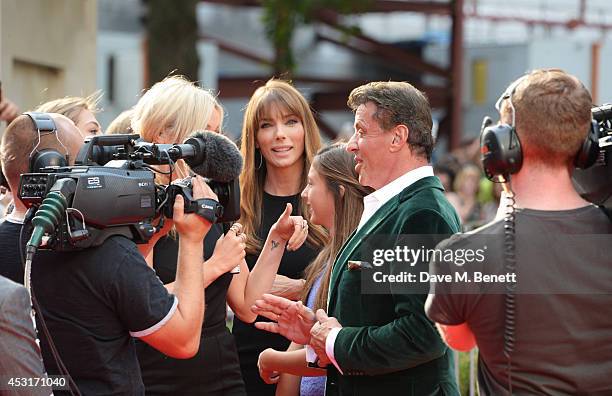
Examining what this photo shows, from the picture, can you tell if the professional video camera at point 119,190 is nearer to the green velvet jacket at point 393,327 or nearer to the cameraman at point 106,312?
the cameraman at point 106,312

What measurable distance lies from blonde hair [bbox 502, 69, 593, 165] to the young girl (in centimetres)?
149

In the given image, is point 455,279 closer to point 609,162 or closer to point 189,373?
point 609,162

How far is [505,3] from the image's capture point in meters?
19.9

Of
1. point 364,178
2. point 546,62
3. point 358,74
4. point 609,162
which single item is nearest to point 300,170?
point 364,178

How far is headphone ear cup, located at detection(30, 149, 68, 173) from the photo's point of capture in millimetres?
3281

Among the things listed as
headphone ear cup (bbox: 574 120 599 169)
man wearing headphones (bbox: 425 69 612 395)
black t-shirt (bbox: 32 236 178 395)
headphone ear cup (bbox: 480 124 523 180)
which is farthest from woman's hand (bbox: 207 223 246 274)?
headphone ear cup (bbox: 574 120 599 169)

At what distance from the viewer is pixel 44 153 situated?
3.32 meters

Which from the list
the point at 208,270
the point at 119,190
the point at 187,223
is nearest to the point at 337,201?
the point at 208,270

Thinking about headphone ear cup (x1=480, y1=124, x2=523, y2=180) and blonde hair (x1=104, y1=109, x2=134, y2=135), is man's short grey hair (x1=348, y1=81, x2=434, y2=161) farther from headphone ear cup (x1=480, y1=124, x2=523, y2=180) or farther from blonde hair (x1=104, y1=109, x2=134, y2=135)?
blonde hair (x1=104, y1=109, x2=134, y2=135)

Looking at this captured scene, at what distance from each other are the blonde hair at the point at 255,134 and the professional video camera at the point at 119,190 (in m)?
1.39

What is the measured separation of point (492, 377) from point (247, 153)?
8.07 ft

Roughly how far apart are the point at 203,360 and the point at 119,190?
114cm

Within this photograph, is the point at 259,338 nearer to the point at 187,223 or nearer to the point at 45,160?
the point at 187,223

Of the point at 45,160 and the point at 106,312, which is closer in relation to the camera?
the point at 106,312
